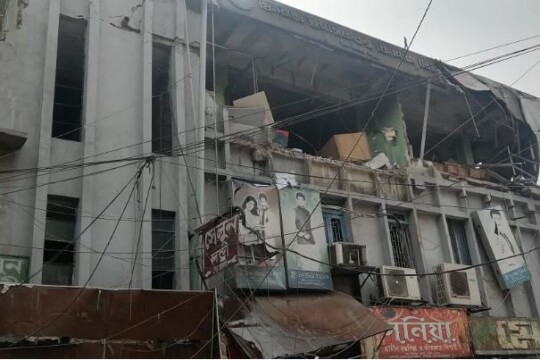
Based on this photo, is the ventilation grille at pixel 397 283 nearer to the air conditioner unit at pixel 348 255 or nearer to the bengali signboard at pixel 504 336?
the air conditioner unit at pixel 348 255

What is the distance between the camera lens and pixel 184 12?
502 inches

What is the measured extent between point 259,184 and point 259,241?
1.48 metres

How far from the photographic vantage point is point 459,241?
15445mm

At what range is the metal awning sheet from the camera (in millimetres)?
9422

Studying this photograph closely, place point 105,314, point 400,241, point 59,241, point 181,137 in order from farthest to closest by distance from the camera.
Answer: point 400,241 < point 181,137 < point 59,241 < point 105,314

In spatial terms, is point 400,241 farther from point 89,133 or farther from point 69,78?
point 69,78

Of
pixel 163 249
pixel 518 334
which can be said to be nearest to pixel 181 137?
pixel 163 249

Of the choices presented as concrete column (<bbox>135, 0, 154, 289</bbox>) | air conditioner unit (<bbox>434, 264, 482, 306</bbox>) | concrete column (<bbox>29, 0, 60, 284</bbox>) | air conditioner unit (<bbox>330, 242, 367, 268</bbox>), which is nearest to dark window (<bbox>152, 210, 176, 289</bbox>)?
concrete column (<bbox>135, 0, 154, 289</bbox>)

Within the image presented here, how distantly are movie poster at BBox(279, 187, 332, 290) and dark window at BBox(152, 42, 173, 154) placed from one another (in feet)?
9.07

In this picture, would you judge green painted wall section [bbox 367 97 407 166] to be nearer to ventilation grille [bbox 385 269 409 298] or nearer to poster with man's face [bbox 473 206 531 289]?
poster with man's face [bbox 473 206 531 289]

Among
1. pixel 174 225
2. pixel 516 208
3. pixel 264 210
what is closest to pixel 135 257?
pixel 174 225

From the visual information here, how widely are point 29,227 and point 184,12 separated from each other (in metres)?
5.97

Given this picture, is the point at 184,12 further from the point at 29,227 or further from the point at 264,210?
the point at 29,227

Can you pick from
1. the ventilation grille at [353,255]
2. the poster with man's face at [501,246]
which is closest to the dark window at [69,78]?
the ventilation grille at [353,255]
